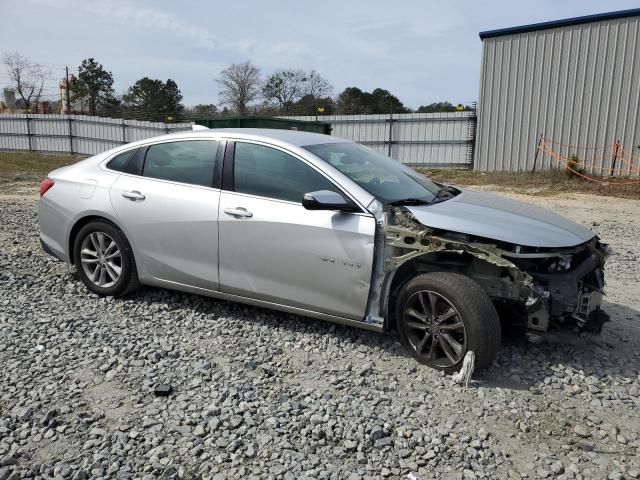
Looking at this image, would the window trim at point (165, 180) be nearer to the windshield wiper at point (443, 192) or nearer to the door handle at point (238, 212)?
the door handle at point (238, 212)

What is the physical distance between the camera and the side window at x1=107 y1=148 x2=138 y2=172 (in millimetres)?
4902

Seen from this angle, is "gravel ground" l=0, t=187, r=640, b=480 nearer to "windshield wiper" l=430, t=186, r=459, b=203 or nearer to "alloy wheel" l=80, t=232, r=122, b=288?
"alloy wheel" l=80, t=232, r=122, b=288

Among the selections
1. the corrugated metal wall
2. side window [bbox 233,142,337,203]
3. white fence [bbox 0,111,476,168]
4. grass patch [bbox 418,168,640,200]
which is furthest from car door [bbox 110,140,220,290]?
the corrugated metal wall

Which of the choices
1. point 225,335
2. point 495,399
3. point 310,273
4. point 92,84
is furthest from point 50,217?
point 92,84

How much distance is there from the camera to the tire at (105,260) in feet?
15.8

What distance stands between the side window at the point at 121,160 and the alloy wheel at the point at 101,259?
24.0 inches

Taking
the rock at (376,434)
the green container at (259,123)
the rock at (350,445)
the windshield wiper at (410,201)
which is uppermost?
the green container at (259,123)

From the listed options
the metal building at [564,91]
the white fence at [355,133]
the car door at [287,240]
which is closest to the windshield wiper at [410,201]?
the car door at [287,240]

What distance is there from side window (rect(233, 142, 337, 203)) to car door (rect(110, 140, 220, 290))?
0.77ft

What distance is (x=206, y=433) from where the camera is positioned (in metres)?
2.97

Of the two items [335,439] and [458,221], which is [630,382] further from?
[335,439]

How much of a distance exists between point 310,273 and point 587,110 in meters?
16.2

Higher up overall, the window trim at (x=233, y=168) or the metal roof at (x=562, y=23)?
the metal roof at (x=562, y=23)

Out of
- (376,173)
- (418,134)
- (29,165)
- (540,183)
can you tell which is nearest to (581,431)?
(376,173)
